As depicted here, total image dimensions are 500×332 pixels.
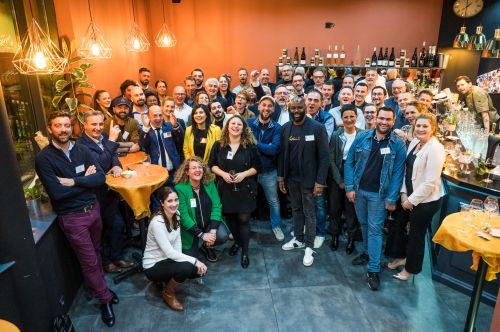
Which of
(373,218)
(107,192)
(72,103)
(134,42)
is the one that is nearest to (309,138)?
(373,218)

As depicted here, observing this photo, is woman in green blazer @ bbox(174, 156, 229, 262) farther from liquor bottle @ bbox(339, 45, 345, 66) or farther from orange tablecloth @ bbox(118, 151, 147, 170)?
liquor bottle @ bbox(339, 45, 345, 66)

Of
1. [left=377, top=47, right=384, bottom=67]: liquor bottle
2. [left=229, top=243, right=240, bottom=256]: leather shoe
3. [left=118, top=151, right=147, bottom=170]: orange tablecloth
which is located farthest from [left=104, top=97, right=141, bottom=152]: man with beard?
[left=377, top=47, right=384, bottom=67]: liquor bottle

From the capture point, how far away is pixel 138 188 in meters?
3.25

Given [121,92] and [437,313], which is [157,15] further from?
[437,313]

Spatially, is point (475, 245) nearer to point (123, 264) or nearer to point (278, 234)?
point (278, 234)

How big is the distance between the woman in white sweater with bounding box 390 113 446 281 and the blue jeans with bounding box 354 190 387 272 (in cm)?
21

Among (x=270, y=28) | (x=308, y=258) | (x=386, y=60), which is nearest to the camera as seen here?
(x=308, y=258)

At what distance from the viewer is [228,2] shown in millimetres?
7164

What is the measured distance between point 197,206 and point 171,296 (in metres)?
0.80

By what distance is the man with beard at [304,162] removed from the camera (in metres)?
3.54

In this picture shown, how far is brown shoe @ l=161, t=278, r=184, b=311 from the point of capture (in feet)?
10.3

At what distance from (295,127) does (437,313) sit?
200 centimetres

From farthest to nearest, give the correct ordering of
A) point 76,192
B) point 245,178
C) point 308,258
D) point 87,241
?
point 308,258 < point 245,178 < point 87,241 < point 76,192

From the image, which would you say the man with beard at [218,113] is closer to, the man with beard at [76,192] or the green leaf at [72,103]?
the green leaf at [72,103]
